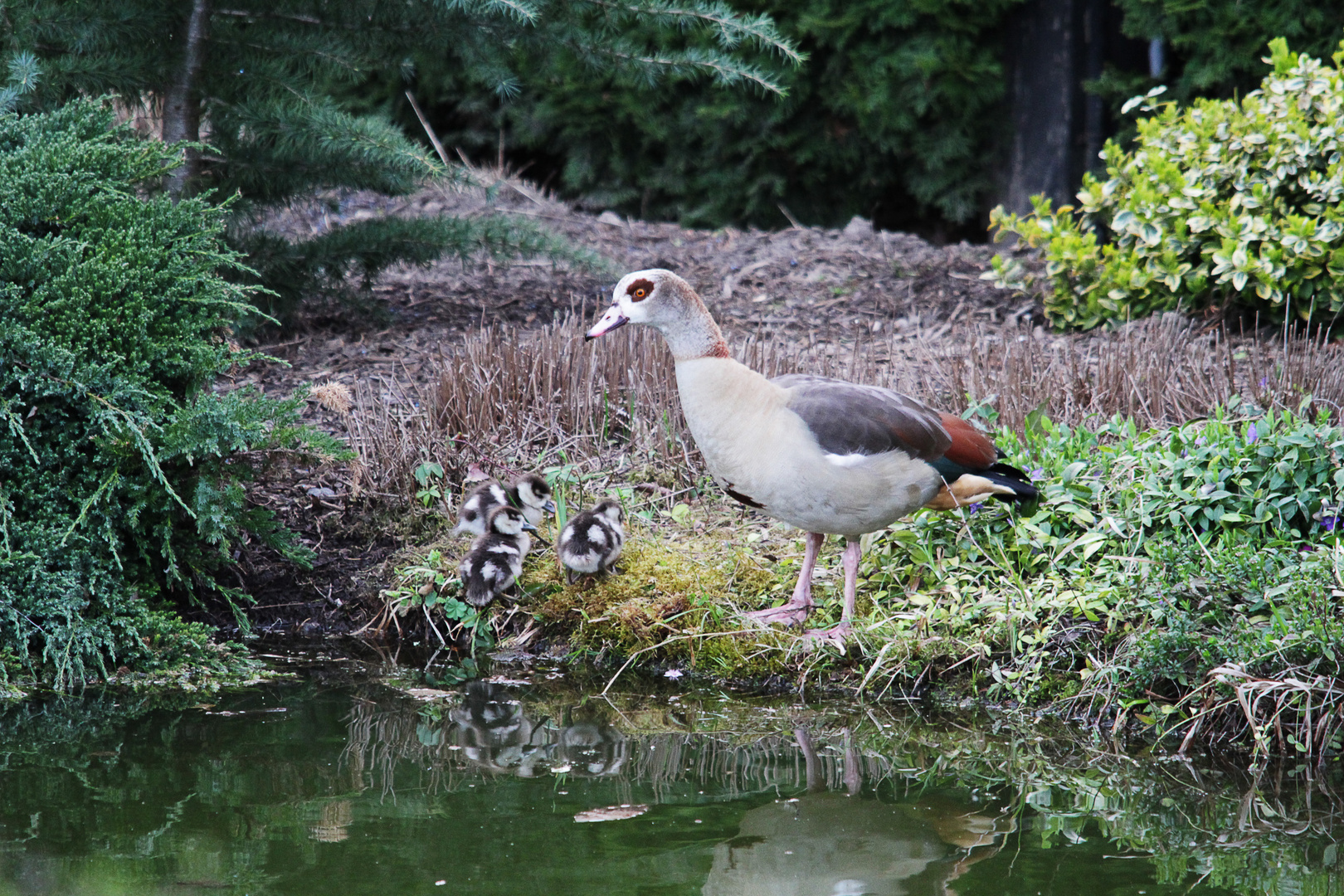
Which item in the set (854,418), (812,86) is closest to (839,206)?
(812,86)

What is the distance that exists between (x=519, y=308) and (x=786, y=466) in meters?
3.93

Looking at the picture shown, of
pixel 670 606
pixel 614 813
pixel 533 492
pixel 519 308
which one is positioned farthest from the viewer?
pixel 519 308

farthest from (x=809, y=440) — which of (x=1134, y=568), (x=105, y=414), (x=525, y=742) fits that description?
(x=105, y=414)

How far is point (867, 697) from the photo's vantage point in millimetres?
4289

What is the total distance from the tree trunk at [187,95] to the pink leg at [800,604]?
3748mm

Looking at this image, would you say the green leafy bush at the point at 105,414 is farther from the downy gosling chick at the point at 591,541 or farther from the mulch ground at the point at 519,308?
the downy gosling chick at the point at 591,541

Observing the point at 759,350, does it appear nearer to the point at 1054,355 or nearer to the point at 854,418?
the point at 1054,355

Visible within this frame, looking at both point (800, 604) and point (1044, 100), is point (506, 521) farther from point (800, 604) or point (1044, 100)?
point (1044, 100)

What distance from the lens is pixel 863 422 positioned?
408 centimetres

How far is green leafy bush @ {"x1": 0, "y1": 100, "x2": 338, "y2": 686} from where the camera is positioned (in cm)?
408

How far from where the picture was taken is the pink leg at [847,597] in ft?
14.3

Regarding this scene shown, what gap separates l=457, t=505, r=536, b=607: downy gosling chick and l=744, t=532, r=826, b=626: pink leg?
937mm

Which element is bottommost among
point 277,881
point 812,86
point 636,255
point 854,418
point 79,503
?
point 277,881

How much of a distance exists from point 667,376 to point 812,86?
16.3ft
